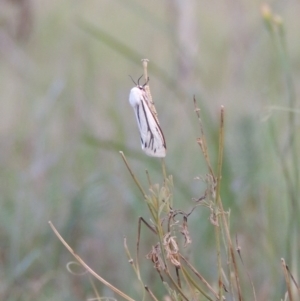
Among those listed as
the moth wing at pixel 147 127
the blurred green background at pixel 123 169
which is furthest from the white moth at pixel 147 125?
the blurred green background at pixel 123 169

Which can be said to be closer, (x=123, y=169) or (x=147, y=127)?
(x=147, y=127)

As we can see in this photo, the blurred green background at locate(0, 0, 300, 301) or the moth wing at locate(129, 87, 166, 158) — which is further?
the blurred green background at locate(0, 0, 300, 301)

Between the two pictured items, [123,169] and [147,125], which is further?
[123,169]

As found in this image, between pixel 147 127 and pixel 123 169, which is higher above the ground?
pixel 123 169

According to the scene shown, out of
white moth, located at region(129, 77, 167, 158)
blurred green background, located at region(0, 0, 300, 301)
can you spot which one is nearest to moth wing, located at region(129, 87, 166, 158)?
white moth, located at region(129, 77, 167, 158)

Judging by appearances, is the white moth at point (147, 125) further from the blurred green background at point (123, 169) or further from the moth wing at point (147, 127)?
the blurred green background at point (123, 169)

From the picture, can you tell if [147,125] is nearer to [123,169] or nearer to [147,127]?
[147,127]

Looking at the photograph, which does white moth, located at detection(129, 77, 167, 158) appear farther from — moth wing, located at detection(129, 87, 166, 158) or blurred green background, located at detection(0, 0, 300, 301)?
blurred green background, located at detection(0, 0, 300, 301)

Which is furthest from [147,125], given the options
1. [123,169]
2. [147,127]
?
[123,169]
